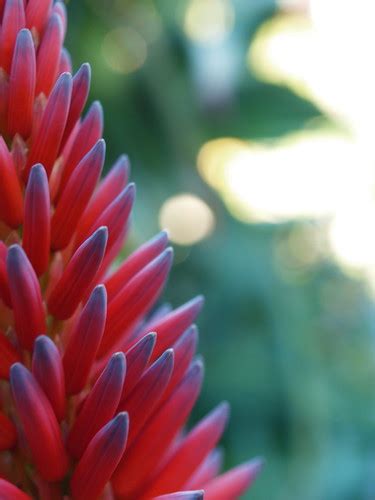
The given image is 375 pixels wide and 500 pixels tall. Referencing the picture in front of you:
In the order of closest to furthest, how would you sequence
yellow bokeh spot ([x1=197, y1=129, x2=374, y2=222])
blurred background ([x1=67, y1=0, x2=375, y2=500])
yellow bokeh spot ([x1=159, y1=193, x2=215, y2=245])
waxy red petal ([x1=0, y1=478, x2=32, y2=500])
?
waxy red petal ([x1=0, y1=478, x2=32, y2=500]) → blurred background ([x1=67, y1=0, x2=375, y2=500]) → yellow bokeh spot ([x1=159, y1=193, x2=215, y2=245]) → yellow bokeh spot ([x1=197, y1=129, x2=374, y2=222])

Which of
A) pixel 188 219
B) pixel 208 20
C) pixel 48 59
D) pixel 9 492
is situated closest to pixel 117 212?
pixel 48 59

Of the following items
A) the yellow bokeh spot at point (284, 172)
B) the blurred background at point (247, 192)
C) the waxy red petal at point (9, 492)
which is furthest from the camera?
the yellow bokeh spot at point (284, 172)

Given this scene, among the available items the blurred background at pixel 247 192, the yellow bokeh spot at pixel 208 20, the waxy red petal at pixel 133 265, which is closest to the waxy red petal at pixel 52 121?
the waxy red petal at pixel 133 265

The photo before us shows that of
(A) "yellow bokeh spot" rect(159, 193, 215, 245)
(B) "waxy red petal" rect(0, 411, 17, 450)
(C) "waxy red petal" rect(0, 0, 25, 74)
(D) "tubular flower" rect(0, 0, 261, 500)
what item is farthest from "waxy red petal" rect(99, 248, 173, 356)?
(A) "yellow bokeh spot" rect(159, 193, 215, 245)

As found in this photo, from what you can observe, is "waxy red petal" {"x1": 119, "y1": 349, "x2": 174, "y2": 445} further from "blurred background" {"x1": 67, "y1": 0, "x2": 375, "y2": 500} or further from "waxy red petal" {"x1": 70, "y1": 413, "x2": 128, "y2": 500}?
"blurred background" {"x1": 67, "y1": 0, "x2": 375, "y2": 500}

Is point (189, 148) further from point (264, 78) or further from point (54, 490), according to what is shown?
point (54, 490)

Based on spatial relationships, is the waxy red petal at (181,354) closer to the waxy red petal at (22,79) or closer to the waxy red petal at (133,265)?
the waxy red petal at (133,265)

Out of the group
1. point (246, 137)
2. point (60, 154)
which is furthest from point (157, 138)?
point (60, 154)
